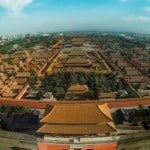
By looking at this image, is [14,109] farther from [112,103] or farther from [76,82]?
[76,82]

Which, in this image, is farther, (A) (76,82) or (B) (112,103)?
(A) (76,82)

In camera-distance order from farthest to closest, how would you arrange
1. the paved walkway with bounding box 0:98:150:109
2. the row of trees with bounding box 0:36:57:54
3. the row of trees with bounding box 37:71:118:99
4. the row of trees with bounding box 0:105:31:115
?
the row of trees with bounding box 0:36:57:54, the row of trees with bounding box 37:71:118:99, the paved walkway with bounding box 0:98:150:109, the row of trees with bounding box 0:105:31:115

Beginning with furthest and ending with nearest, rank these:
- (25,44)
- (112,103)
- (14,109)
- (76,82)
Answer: (25,44), (76,82), (112,103), (14,109)

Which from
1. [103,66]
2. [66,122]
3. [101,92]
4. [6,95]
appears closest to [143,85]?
[101,92]

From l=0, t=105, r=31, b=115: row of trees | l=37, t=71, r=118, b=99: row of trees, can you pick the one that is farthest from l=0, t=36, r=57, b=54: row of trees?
l=0, t=105, r=31, b=115: row of trees

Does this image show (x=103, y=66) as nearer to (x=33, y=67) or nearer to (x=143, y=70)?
(x=143, y=70)

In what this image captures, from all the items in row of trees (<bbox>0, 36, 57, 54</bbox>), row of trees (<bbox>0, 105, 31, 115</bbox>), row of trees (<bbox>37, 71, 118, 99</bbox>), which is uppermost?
row of trees (<bbox>0, 105, 31, 115</bbox>)

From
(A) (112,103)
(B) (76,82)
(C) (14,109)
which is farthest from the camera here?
(B) (76,82)

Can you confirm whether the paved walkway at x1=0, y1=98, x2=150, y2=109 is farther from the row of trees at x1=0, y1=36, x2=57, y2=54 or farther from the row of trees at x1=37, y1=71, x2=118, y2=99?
the row of trees at x1=0, y1=36, x2=57, y2=54

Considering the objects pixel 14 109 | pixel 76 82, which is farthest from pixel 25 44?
pixel 14 109
